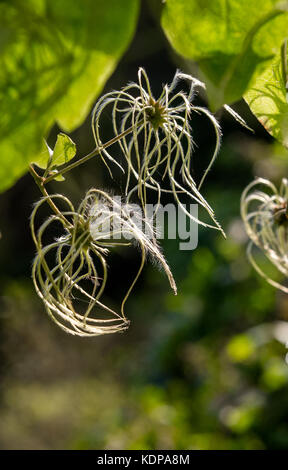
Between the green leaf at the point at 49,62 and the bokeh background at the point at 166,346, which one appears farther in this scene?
the bokeh background at the point at 166,346

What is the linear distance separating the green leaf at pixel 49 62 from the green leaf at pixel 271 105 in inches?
3.2

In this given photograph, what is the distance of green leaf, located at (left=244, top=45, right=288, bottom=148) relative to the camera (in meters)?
0.22

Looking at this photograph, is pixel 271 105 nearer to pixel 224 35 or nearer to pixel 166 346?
pixel 224 35

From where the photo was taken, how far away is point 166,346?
161 cm

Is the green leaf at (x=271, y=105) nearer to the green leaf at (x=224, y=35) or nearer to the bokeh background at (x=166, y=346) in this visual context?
the green leaf at (x=224, y=35)

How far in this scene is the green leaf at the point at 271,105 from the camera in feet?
0.72

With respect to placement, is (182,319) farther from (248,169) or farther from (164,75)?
(164,75)

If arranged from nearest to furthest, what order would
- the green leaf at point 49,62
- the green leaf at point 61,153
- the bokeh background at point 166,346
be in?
the green leaf at point 49,62, the green leaf at point 61,153, the bokeh background at point 166,346

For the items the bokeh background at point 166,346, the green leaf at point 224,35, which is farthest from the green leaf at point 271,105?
the bokeh background at point 166,346

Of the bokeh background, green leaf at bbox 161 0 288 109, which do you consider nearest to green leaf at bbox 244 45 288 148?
green leaf at bbox 161 0 288 109

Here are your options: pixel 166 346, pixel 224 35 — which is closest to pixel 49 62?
pixel 224 35

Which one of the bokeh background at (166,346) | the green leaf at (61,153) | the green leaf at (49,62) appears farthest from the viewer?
the bokeh background at (166,346)

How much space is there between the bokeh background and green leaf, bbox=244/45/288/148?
0.47 ft
